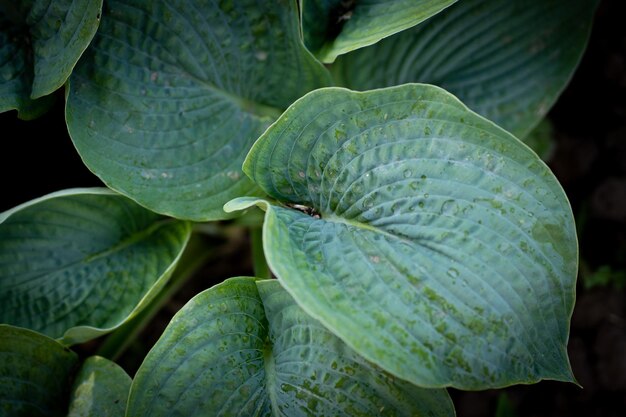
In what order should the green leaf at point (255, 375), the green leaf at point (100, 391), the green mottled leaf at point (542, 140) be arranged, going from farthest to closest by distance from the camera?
1. the green mottled leaf at point (542, 140)
2. the green leaf at point (100, 391)
3. the green leaf at point (255, 375)

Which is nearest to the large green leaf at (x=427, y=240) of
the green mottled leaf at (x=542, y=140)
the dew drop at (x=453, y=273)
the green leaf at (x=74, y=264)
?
the dew drop at (x=453, y=273)

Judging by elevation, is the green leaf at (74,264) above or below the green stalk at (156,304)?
above

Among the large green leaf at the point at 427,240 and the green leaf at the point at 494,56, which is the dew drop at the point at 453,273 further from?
the green leaf at the point at 494,56

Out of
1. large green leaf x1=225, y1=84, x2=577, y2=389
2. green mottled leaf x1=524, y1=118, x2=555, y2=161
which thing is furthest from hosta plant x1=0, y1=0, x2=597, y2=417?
green mottled leaf x1=524, y1=118, x2=555, y2=161

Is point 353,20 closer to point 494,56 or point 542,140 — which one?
point 494,56

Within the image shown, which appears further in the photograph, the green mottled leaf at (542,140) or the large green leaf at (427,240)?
the green mottled leaf at (542,140)

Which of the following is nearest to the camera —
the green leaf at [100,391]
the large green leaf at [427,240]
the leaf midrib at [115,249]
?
the large green leaf at [427,240]

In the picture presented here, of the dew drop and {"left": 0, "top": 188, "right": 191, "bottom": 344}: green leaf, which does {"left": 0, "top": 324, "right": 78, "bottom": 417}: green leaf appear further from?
the dew drop
